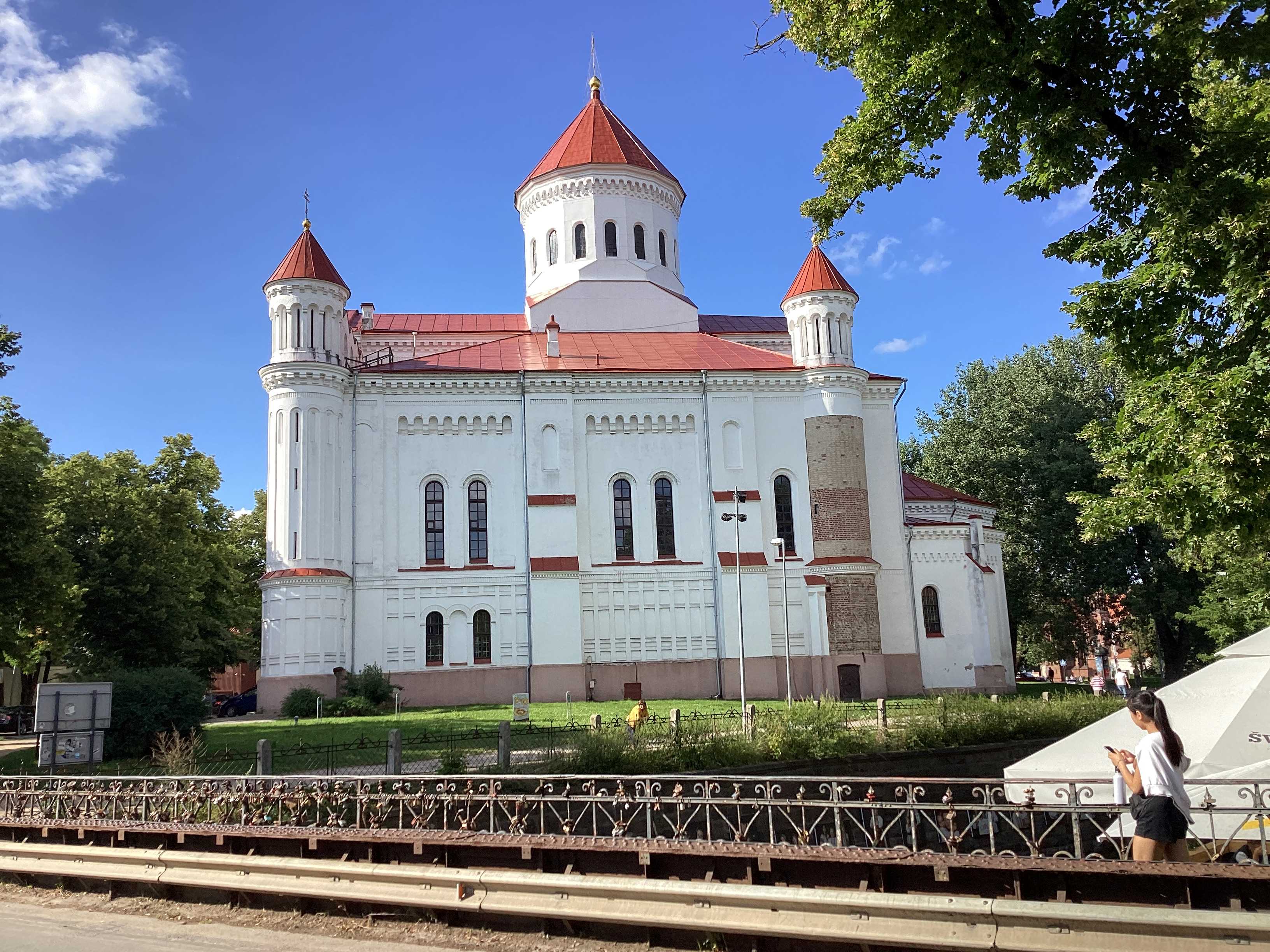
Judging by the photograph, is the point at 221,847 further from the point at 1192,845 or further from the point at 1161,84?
the point at 1161,84

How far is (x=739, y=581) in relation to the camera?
105ft

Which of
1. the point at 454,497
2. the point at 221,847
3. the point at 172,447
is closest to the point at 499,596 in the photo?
the point at 454,497

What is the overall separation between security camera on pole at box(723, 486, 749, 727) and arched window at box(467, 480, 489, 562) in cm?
919

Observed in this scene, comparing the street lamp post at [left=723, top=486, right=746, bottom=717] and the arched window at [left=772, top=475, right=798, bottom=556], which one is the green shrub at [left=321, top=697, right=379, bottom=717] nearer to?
the street lamp post at [left=723, top=486, right=746, bottom=717]

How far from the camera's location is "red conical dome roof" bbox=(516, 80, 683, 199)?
45375 millimetres

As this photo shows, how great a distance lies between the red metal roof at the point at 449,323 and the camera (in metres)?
46.4

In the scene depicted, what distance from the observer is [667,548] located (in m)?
38.4

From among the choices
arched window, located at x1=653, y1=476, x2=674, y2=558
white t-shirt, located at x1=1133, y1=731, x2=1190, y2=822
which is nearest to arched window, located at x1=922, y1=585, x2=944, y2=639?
arched window, located at x1=653, y1=476, x2=674, y2=558

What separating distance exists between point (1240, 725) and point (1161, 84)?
271 inches

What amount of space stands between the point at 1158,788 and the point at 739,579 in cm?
2468

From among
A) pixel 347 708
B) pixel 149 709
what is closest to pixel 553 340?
pixel 347 708

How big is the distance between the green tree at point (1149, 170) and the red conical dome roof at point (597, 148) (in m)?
34.1

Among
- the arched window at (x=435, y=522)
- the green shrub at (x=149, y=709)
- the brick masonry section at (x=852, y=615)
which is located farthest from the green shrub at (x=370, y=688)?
the brick masonry section at (x=852, y=615)

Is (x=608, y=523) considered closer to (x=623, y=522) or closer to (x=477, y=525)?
(x=623, y=522)
